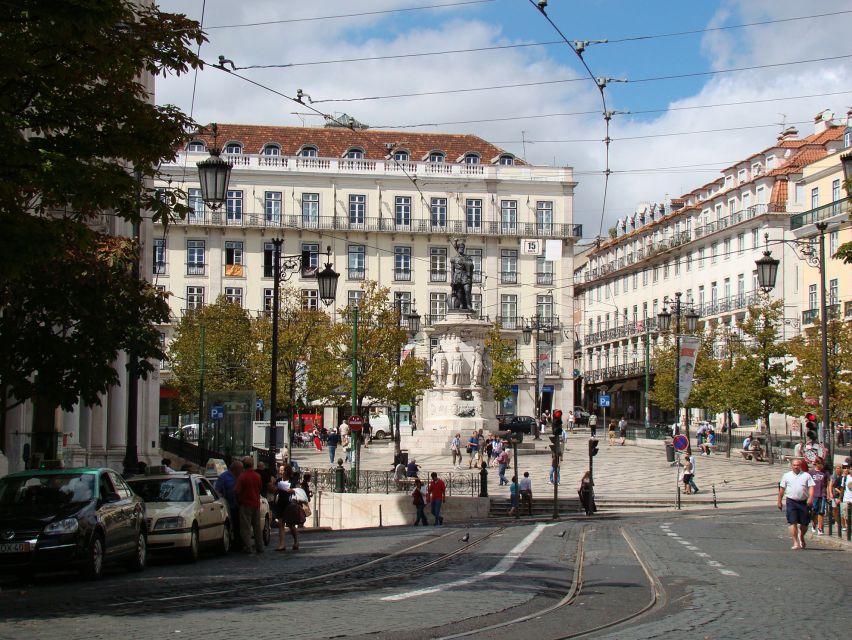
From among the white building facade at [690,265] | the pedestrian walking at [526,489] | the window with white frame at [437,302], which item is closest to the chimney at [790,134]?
the white building facade at [690,265]

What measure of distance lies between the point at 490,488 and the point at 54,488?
1146 inches

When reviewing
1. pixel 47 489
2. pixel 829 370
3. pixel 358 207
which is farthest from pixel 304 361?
pixel 47 489

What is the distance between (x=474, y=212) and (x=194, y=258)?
62.4ft

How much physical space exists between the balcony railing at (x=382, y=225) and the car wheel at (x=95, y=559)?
69.0m

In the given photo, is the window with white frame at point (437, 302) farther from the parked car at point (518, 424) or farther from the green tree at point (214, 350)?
the green tree at point (214, 350)

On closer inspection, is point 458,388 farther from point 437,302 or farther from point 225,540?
point 225,540

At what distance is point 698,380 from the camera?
2835 inches

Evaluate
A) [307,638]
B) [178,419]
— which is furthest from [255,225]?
[307,638]

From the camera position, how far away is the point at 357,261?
279ft

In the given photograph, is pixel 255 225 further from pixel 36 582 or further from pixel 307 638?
pixel 307 638

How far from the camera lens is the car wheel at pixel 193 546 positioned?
1852 cm

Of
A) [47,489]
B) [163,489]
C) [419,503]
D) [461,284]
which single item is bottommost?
[419,503]

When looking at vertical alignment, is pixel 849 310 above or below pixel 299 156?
below

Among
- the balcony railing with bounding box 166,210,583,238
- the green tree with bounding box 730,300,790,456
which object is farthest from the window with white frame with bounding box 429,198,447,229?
the green tree with bounding box 730,300,790,456
